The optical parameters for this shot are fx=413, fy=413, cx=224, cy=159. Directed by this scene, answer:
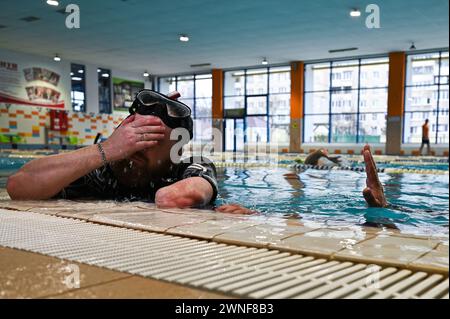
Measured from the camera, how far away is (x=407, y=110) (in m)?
18.4

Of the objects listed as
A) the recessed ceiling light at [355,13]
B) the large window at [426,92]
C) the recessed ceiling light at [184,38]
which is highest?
the recessed ceiling light at [355,13]

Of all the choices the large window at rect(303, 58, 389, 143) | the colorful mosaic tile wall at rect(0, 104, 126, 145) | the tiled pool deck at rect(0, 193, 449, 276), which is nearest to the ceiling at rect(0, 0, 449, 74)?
the large window at rect(303, 58, 389, 143)

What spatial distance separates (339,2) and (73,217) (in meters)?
10.6

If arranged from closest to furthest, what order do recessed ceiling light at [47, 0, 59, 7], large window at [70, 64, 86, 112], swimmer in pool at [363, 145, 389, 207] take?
1. swimmer in pool at [363, 145, 389, 207]
2. recessed ceiling light at [47, 0, 59, 7]
3. large window at [70, 64, 86, 112]

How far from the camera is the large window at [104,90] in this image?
2167 cm

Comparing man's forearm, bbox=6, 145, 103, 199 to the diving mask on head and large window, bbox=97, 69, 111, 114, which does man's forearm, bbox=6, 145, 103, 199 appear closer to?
the diving mask on head

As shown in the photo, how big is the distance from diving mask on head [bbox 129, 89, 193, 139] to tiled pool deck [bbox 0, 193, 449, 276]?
24.9 inches

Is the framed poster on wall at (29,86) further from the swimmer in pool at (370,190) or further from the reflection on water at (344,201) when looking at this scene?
the swimmer in pool at (370,190)

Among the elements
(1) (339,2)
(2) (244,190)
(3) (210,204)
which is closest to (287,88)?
(1) (339,2)

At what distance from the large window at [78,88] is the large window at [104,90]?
0.99 meters

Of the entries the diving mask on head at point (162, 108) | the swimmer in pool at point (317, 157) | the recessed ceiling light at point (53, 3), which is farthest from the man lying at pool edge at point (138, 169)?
the recessed ceiling light at point (53, 3)

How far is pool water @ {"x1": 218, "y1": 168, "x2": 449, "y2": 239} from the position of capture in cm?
273

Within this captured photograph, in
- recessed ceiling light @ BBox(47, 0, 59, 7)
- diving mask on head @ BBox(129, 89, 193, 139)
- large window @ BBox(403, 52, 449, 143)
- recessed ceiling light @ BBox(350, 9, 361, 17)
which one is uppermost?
recessed ceiling light @ BBox(47, 0, 59, 7)

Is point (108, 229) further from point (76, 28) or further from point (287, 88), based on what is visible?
point (287, 88)
